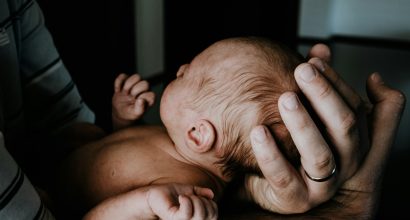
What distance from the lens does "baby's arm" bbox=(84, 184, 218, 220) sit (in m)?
0.62

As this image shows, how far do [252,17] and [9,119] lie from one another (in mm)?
3034

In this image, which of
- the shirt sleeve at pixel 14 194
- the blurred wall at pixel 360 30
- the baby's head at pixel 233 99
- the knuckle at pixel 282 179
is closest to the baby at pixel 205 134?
the baby's head at pixel 233 99

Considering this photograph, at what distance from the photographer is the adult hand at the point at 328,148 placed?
64 centimetres

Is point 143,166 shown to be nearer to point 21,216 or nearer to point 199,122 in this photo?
point 199,122

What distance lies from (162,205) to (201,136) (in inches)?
8.7

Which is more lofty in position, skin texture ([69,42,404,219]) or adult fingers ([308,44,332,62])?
adult fingers ([308,44,332,62])

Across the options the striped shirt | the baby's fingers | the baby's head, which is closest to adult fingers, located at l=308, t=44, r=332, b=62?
the baby's head

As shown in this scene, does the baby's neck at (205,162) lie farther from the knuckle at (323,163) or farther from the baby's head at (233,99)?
the knuckle at (323,163)

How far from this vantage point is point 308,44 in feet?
14.6

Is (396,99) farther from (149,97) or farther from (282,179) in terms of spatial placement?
(149,97)

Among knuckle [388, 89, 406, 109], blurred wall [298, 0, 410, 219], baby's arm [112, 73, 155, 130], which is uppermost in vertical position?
knuckle [388, 89, 406, 109]

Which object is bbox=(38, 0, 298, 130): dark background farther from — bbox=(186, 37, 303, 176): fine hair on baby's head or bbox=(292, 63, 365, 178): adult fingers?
bbox=(292, 63, 365, 178): adult fingers

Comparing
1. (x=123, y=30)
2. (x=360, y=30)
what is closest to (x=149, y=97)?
(x=123, y=30)

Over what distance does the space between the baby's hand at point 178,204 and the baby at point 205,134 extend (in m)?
0.12
